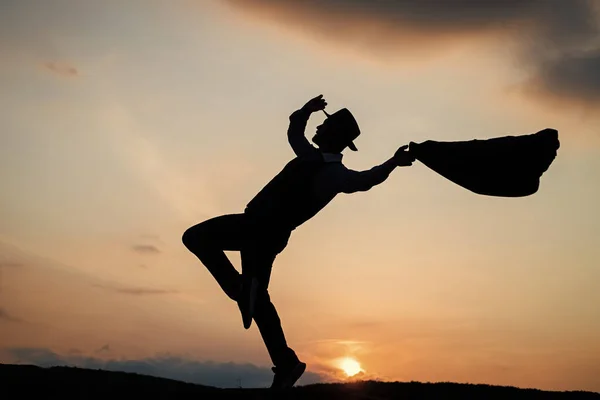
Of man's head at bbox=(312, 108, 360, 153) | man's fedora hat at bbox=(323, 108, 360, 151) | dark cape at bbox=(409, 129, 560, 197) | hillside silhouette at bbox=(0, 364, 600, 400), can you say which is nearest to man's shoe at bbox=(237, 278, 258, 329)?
hillside silhouette at bbox=(0, 364, 600, 400)

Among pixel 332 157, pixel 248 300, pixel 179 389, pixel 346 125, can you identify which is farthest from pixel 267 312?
pixel 346 125

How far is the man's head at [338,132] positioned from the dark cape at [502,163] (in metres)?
1.16

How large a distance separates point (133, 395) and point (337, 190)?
339 centimetres

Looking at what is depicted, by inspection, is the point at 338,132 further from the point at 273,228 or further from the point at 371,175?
the point at 273,228

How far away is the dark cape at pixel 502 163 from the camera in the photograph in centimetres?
951

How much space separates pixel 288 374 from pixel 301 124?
3.26m

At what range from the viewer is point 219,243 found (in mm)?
9758

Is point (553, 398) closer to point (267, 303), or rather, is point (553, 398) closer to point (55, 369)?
point (267, 303)

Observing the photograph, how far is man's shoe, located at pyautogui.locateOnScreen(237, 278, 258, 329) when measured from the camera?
961 cm

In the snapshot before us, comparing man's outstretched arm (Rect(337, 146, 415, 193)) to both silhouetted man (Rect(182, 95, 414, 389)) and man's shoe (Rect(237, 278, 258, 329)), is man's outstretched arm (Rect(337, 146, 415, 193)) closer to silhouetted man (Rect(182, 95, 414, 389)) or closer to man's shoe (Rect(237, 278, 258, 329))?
silhouetted man (Rect(182, 95, 414, 389))

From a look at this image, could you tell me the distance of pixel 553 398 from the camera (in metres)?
9.79

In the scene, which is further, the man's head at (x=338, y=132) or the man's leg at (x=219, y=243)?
the man's leg at (x=219, y=243)

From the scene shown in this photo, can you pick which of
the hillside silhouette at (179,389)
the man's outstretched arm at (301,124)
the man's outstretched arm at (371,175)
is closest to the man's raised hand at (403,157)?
the man's outstretched arm at (371,175)

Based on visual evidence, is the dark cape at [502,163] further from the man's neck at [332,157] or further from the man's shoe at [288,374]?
the man's shoe at [288,374]
